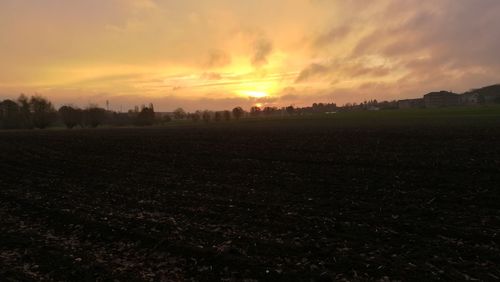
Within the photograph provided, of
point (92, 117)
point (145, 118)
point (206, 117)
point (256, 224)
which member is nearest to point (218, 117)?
point (206, 117)

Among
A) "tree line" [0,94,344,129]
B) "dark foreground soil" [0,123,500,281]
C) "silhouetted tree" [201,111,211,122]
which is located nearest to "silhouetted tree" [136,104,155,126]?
"tree line" [0,94,344,129]

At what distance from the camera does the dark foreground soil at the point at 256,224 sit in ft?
26.6

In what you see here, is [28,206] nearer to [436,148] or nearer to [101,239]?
[101,239]

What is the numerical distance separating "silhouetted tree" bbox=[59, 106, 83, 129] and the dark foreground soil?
114 meters

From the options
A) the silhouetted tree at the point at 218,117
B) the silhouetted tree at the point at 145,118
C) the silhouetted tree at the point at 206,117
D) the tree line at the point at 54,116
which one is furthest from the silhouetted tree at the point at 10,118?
the silhouetted tree at the point at 218,117

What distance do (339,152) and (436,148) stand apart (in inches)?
291

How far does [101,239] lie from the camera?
33.6ft

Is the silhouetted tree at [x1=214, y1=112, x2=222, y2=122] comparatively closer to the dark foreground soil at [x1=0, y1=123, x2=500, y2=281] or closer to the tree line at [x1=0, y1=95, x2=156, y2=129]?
the tree line at [x1=0, y1=95, x2=156, y2=129]

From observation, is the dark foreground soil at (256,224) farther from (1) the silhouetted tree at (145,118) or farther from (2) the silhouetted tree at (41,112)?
(1) the silhouetted tree at (145,118)

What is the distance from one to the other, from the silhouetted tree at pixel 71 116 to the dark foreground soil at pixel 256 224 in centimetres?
Answer: 11352

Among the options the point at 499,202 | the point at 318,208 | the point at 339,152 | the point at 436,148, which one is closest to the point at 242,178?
the point at 318,208

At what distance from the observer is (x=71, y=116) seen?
128125 mm

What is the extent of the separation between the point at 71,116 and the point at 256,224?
129781mm

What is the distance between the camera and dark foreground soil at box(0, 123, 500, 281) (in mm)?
8094
